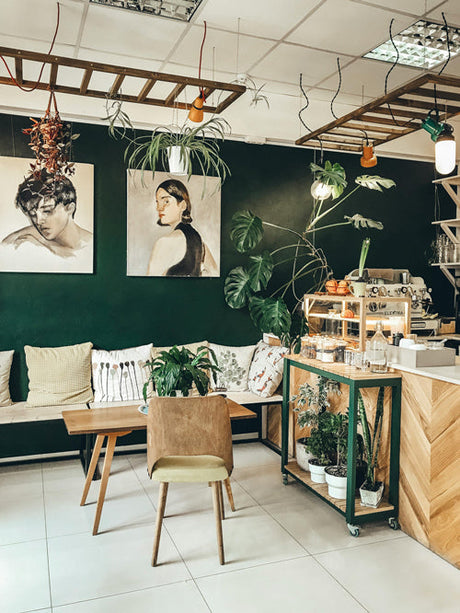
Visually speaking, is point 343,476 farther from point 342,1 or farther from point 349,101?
point 349,101

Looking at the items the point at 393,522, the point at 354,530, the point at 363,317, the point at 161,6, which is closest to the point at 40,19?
the point at 161,6

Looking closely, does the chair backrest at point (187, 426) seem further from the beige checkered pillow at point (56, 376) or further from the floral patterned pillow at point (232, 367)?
the floral patterned pillow at point (232, 367)

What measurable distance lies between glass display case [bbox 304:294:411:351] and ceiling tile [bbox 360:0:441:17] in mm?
1925

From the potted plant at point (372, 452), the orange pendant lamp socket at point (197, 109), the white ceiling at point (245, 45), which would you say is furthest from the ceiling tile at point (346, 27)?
the potted plant at point (372, 452)

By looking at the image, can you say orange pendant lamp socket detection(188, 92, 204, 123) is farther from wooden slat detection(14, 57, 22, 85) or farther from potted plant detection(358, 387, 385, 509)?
potted plant detection(358, 387, 385, 509)

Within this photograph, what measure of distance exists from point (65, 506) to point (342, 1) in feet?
12.7

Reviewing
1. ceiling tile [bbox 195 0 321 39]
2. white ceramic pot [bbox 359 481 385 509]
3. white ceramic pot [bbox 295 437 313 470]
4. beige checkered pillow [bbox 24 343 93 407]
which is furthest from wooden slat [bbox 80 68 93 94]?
white ceramic pot [bbox 359 481 385 509]

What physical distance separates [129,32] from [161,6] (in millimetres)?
433

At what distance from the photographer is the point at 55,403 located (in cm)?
454

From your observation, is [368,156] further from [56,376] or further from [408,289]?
[56,376]

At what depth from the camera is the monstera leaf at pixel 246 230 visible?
4.86 metres

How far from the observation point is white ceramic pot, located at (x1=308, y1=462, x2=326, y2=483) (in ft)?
12.5

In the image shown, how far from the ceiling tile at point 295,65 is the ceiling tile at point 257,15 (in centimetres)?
31

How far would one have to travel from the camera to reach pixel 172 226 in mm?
5082
